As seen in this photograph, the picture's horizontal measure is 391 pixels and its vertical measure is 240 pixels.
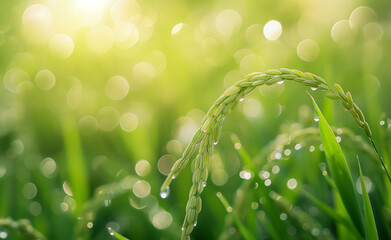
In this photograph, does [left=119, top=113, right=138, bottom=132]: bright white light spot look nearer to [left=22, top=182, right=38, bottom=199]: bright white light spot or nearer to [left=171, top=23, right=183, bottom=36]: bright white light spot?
[left=22, top=182, right=38, bottom=199]: bright white light spot

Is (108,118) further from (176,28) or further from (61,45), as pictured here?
(176,28)

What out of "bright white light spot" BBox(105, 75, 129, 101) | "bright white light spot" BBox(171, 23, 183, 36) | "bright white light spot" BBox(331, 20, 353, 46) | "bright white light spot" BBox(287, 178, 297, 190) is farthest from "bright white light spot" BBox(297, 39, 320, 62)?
"bright white light spot" BBox(287, 178, 297, 190)

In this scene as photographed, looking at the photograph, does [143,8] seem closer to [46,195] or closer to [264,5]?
[264,5]

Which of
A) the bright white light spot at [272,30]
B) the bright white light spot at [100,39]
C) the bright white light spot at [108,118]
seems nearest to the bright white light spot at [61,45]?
the bright white light spot at [100,39]

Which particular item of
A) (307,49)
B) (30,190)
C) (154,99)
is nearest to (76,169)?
(30,190)

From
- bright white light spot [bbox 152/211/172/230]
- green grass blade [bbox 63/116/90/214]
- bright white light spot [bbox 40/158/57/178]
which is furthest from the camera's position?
bright white light spot [bbox 40/158/57/178]

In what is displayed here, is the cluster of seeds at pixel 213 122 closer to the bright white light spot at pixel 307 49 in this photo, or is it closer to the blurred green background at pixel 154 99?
the blurred green background at pixel 154 99

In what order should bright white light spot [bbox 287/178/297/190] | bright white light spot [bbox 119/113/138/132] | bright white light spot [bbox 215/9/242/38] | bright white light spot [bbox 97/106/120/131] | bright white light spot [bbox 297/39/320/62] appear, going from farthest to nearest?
bright white light spot [bbox 215/9/242/38]
bright white light spot [bbox 297/39/320/62]
bright white light spot [bbox 97/106/120/131]
bright white light spot [bbox 119/113/138/132]
bright white light spot [bbox 287/178/297/190]
